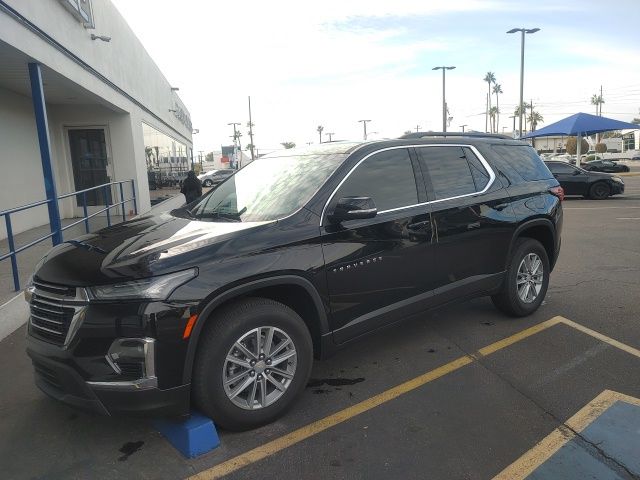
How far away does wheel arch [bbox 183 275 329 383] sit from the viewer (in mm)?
2850

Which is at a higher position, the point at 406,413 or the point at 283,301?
the point at 283,301

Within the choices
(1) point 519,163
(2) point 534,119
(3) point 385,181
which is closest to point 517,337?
(1) point 519,163

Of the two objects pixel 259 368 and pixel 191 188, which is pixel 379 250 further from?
pixel 191 188

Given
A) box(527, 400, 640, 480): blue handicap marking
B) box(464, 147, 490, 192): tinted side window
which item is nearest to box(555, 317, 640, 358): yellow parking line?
box(527, 400, 640, 480): blue handicap marking

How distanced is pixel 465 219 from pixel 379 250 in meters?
1.11

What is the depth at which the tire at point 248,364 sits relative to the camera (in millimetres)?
2932

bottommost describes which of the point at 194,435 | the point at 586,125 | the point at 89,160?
the point at 194,435

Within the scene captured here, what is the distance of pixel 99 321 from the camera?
2727 millimetres

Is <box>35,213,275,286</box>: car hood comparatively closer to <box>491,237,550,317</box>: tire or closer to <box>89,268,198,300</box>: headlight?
<box>89,268,198,300</box>: headlight

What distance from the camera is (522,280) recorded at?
16.8ft

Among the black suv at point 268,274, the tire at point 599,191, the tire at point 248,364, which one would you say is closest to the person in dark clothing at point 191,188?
the black suv at point 268,274

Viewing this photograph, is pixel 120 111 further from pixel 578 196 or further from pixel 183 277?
pixel 578 196

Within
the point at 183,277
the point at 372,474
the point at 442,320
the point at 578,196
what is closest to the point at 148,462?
the point at 183,277

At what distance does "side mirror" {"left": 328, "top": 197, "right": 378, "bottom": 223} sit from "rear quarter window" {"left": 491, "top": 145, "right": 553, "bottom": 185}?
213 centimetres
